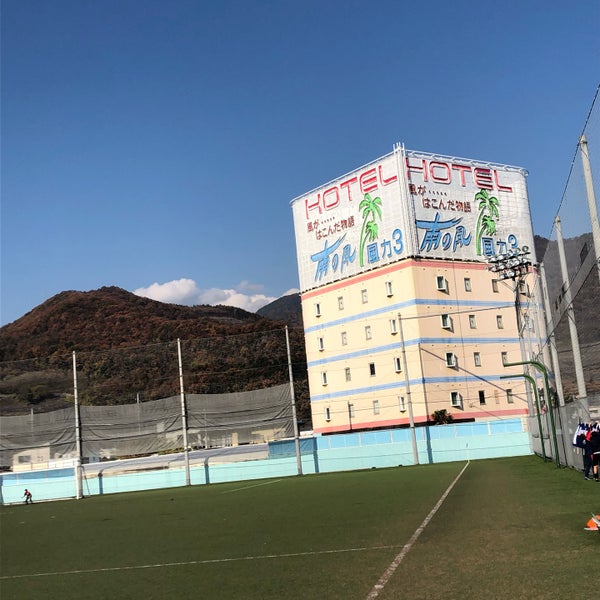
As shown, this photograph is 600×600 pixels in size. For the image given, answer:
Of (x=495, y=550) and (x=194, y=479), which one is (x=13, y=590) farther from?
(x=194, y=479)

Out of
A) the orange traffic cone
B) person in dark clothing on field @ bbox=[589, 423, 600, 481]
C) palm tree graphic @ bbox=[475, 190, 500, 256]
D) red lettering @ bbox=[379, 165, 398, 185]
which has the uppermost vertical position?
red lettering @ bbox=[379, 165, 398, 185]

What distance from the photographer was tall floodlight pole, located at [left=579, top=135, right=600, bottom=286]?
9965 millimetres

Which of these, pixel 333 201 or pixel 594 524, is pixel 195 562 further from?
pixel 333 201

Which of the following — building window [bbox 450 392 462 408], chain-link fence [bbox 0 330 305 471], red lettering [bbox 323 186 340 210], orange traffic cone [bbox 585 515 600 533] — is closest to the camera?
orange traffic cone [bbox 585 515 600 533]

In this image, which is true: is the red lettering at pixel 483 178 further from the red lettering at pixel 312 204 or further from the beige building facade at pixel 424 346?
the red lettering at pixel 312 204

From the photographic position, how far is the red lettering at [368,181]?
48375 millimetres

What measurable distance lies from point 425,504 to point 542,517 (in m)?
3.89

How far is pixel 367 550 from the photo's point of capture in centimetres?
784

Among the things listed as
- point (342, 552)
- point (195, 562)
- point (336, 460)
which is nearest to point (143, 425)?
point (336, 460)

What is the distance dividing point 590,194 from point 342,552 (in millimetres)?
5598

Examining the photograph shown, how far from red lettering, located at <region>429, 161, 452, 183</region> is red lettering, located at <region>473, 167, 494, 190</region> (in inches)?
85.6

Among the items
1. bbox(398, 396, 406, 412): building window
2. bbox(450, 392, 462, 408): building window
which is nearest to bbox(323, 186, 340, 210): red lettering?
bbox(398, 396, 406, 412): building window

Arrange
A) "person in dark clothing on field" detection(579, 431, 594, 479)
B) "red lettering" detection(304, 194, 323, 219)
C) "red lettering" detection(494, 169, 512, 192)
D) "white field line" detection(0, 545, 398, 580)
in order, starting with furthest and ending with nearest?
"red lettering" detection(304, 194, 323, 219) → "red lettering" detection(494, 169, 512, 192) → "person in dark clothing on field" detection(579, 431, 594, 479) → "white field line" detection(0, 545, 398, 580)

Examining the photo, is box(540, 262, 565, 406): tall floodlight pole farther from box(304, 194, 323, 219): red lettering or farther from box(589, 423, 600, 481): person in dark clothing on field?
box(304, 194, 323, 219): red lettering
